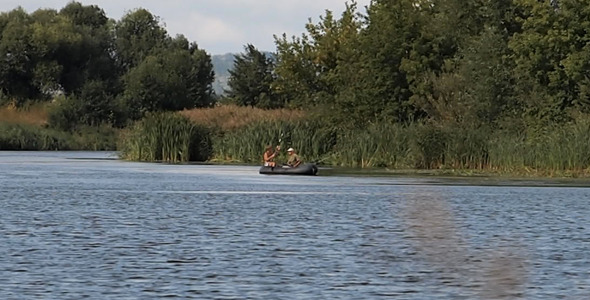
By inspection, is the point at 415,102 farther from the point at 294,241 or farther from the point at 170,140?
the point at 294,241

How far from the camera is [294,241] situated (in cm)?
2167

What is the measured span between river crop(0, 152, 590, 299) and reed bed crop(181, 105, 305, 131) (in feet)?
82.0

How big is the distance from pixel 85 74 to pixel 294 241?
81.2m

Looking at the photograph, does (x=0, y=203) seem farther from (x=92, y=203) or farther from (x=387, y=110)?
(x=387, y=110)

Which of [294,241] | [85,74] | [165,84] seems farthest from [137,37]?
[294,241]

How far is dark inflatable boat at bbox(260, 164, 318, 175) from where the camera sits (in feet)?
153

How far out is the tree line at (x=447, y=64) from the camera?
5538 centimetres

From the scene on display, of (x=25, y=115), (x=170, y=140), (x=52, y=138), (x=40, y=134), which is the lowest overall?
(x=170, y=140)

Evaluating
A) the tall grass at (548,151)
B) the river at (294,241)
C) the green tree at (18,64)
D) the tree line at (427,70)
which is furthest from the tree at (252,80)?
the river at (294,241)

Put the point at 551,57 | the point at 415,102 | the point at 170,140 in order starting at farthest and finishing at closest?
1. the point at 415,102
2. the point at 170,140
3. the point at 551,57

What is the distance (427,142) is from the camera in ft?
162

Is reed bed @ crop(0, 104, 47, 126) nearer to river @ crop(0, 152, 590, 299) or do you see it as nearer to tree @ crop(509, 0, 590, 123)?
tree @ crop(509, 0, 590, 123)

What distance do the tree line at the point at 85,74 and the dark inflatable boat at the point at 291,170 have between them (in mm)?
44707

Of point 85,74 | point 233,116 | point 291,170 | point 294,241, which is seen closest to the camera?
point 294,241
